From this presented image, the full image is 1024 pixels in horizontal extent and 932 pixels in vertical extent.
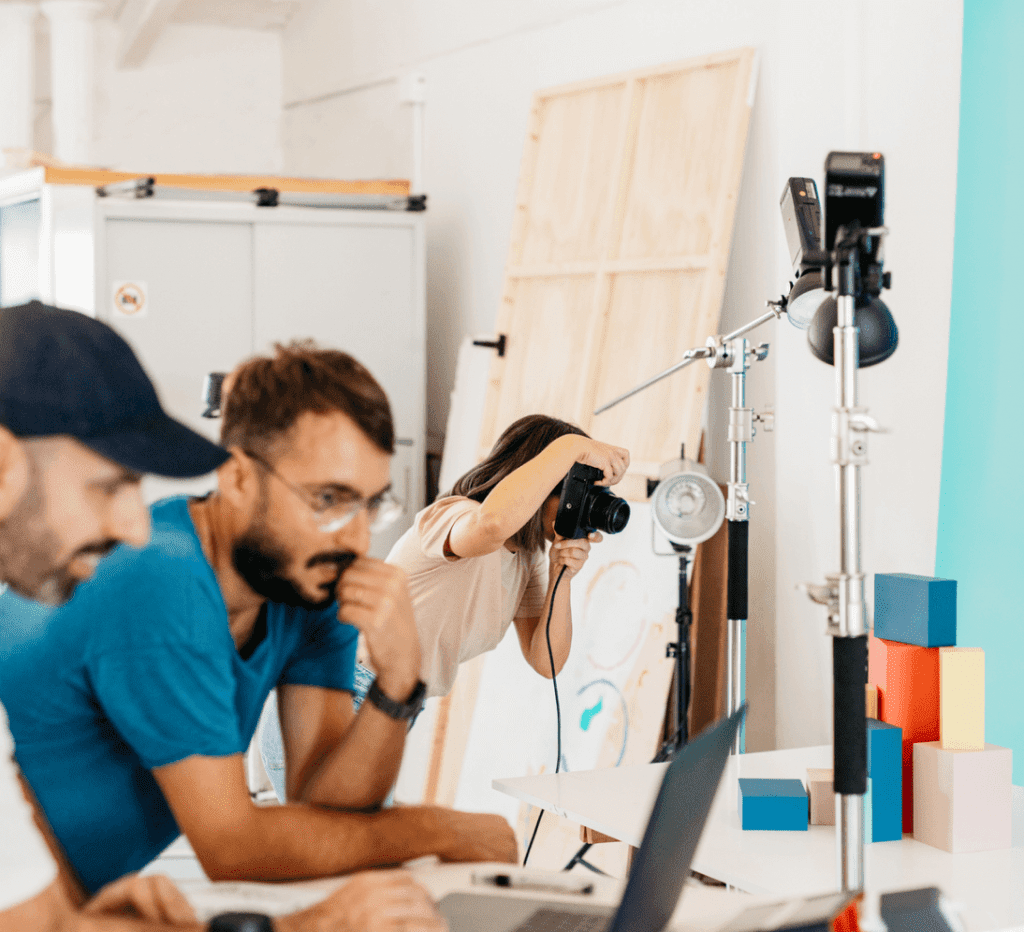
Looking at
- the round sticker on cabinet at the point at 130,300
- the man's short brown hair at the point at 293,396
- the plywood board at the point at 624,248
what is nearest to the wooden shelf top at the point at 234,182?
the round sticker on cabinet at the point at 130,300

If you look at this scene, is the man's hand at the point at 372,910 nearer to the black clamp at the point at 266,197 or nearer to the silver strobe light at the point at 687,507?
the silver strobe light at the point at 687,507

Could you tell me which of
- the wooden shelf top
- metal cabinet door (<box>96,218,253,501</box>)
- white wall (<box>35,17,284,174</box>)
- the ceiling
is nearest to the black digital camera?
metal cabinet door (<box>96,218,253,501</box>)

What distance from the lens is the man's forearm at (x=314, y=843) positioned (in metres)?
1.03

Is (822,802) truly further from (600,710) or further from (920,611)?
(600,710)

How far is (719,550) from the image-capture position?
3238mm

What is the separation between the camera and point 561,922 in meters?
1.14

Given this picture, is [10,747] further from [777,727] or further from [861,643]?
[777,727]

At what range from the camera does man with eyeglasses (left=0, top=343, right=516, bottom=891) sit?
0.98 m

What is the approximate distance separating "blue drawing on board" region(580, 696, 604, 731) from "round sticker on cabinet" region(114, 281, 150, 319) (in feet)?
5.14

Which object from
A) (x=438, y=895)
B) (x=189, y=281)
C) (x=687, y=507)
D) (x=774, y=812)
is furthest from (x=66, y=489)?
(x=189, y=281)

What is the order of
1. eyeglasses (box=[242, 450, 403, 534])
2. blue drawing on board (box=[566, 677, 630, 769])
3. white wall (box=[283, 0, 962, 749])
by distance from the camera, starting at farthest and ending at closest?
blue drawing on board (box=[566, 677, 630, 769]) < white wall (box=[283, 0, 962, 749]) < eyeglasses (box=[242, 450, 403, 534])

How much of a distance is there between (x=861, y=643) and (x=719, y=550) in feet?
5.87

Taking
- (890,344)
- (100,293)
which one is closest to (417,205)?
(100,293)

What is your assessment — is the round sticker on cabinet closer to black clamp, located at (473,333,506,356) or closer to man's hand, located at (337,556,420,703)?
black clamp, located at (473,333,506,356)
